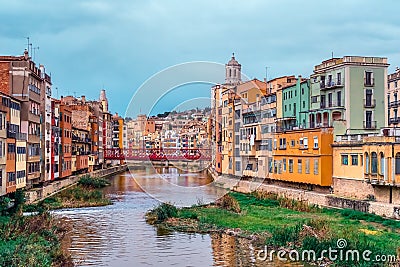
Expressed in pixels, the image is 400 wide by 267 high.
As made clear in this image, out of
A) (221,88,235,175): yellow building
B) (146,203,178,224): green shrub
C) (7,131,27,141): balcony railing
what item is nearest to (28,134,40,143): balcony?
(7,131,27,141): balcony railing

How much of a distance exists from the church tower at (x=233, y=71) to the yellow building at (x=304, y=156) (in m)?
38.6

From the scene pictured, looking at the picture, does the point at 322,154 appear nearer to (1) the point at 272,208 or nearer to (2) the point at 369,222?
(1) the point at 272,208

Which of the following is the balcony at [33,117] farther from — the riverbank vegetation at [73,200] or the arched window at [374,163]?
the arched window at [374,163]

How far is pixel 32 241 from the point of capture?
68.9 ft

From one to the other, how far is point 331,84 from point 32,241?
25232 millimetres

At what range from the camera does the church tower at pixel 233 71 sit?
276 feet

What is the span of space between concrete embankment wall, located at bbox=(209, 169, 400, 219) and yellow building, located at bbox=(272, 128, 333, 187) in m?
1.07

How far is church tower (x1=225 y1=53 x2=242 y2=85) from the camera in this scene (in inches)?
3310

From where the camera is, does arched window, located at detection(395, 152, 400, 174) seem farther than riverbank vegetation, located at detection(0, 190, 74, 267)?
Yes

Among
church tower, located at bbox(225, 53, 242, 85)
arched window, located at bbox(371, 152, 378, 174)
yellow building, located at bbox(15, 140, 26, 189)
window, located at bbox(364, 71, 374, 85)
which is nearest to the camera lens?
arched window, located at bbox(371, 152, 378, 174)

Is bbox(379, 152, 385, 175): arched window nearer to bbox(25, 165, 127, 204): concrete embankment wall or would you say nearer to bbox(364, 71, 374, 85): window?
bbox(364, 71, 374, 85): window

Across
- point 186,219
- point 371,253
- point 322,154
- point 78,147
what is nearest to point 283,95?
point 322,154

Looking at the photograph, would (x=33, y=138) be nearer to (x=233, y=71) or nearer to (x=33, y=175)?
(x=33, y=175)

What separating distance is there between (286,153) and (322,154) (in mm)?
6396
